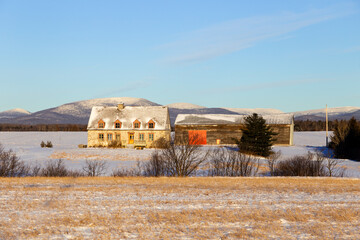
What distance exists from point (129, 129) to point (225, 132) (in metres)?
13.3

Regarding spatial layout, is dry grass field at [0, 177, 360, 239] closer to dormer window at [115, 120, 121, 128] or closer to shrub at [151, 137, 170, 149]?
shrub at [151, 137, 170, 149]

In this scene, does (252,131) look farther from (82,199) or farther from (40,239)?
(40,239)

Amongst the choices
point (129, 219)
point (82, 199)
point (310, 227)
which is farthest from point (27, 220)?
point (310, 227)

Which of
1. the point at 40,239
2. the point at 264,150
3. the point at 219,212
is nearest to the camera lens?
the point at 40,239

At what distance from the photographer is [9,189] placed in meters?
17.5

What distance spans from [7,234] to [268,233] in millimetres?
6535

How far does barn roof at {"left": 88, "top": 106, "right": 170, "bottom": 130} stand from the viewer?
5089cm

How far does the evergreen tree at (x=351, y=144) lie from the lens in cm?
4209

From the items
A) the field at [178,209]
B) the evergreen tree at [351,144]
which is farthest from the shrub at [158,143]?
the field at [178,209]

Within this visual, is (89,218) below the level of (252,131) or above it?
below

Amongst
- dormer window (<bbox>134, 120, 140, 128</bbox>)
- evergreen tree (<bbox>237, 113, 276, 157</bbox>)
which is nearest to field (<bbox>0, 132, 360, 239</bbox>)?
evergreen tree (<bbox>237, 113, 276, 157</bbox>)

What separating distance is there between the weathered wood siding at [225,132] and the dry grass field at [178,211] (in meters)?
33.0

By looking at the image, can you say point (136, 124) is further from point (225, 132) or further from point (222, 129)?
point (225, 132)

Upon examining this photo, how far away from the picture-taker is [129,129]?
5059 cm
